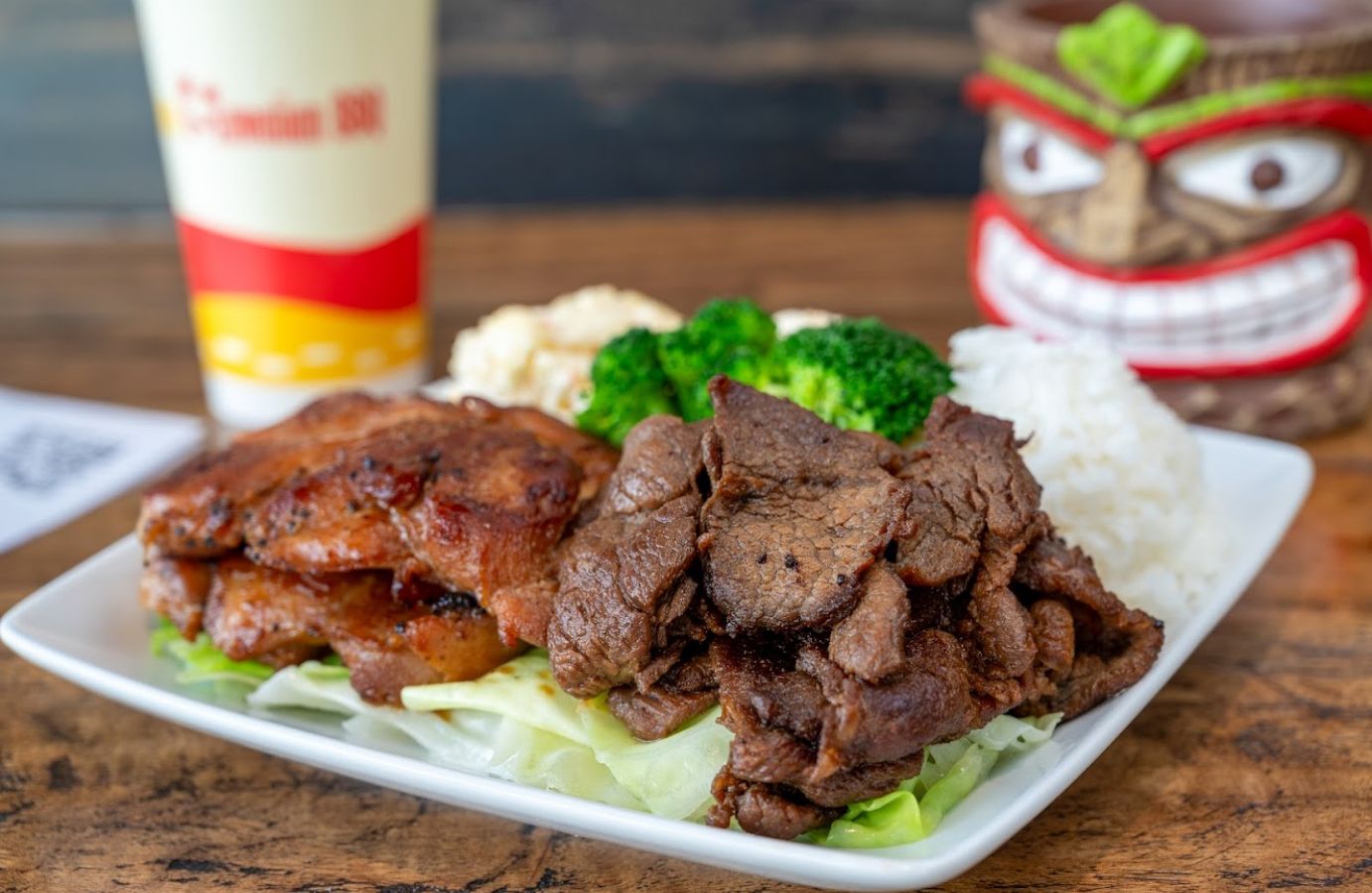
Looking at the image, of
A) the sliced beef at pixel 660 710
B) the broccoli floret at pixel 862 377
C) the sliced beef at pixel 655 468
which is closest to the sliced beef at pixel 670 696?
the sliced beef at pixel 660 710

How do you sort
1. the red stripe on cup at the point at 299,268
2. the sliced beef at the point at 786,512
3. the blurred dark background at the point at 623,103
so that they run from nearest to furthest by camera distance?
the sliced beef at the point at 786,512 < the red stripe on cup at the point at 299,268 < the blurred dark background at the point at 623,103

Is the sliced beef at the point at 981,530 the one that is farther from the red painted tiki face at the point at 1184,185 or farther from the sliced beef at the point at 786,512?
the red painted tiki face at the point at 1184,185

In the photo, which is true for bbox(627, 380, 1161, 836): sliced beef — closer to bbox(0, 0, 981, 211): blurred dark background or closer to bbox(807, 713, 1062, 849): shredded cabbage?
bbox(807, 713, 1062, 849): shredded cabbage

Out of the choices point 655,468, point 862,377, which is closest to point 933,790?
point 655,468

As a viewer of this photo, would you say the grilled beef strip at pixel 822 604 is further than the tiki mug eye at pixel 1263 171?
No

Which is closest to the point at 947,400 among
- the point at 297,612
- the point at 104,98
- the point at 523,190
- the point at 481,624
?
the point at 481,624
